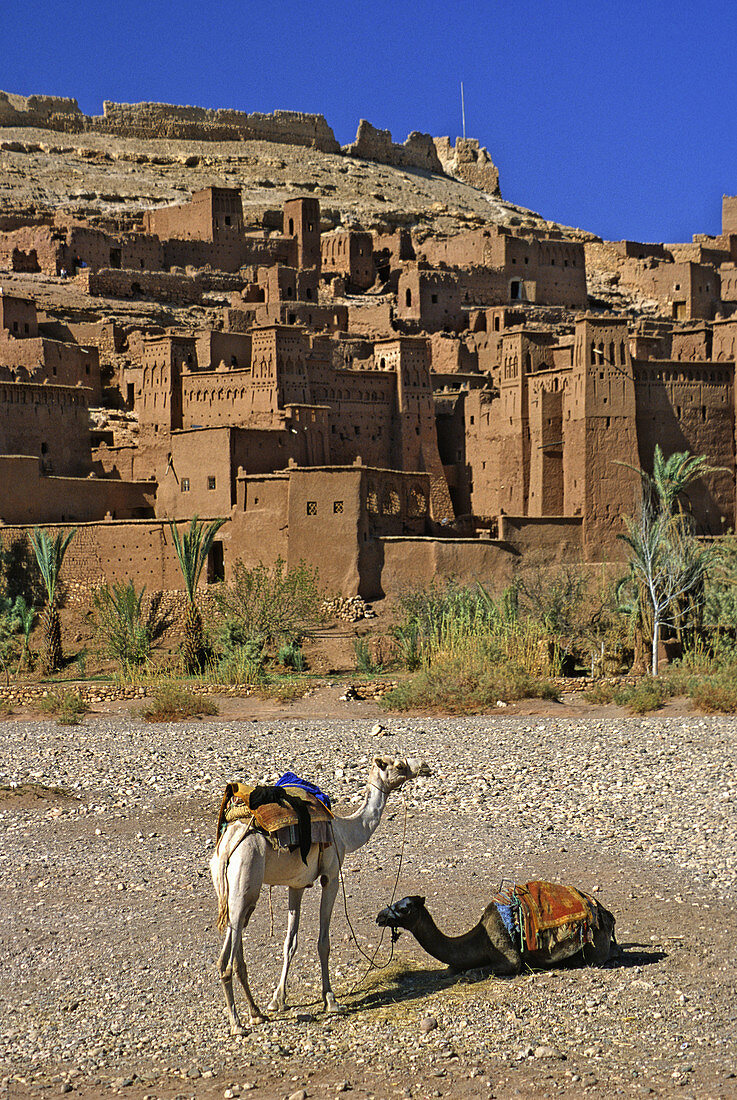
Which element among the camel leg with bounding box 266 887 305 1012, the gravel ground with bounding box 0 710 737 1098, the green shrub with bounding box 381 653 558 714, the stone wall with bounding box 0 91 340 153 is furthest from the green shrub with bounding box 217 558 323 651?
the stone wall with bounding box 0 91 340 153

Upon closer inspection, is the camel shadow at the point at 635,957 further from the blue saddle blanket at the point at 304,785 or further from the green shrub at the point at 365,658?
the green shrub at the point at 365,658

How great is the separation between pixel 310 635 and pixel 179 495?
691 centimetres

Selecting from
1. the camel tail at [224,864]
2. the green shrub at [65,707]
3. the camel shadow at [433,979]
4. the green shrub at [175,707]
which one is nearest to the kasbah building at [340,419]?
the green shrub at [65,707]

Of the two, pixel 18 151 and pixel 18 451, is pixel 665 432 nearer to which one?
pixel 18 451

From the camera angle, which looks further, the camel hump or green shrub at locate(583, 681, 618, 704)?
green shrub at locate(583, 681, 618, 704)

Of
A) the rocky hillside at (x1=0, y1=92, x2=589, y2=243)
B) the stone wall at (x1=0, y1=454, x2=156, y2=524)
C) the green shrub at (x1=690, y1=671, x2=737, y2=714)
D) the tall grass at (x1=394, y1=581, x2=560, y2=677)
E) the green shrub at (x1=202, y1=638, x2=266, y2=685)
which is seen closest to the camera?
the green shrub at (x1=690, y1=671, x2=737, y2=714)

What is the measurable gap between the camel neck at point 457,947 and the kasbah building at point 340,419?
788 inches

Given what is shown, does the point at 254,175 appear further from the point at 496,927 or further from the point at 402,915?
the point at 402,915

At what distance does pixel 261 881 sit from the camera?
27.1 feet

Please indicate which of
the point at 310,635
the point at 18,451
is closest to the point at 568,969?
the point at 310,635

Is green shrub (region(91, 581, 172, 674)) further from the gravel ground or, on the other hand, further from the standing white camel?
the standing white camel

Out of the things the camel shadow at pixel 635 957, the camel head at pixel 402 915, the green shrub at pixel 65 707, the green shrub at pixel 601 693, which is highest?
the camel head at pixel 402 915

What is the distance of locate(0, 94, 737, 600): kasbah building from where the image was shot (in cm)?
3036

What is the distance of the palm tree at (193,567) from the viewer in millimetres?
27094
